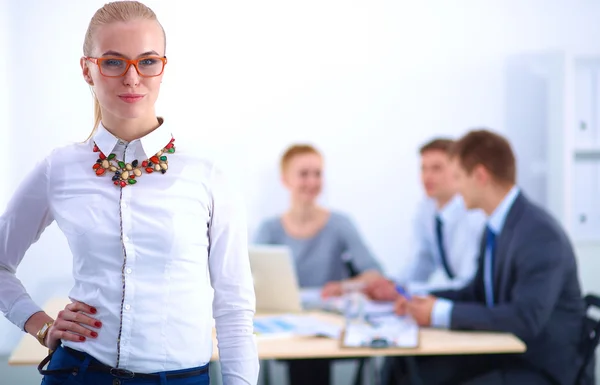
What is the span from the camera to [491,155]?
2.90 metres

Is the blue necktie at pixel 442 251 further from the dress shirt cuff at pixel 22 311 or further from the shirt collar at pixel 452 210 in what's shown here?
the dress shirt cuff at pixel 22 311

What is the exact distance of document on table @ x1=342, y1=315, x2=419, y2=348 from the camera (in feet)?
8.16

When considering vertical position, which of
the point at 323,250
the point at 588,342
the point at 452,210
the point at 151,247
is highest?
the point at 151,247

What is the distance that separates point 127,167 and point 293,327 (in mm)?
1548

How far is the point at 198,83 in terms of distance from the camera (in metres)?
2.57

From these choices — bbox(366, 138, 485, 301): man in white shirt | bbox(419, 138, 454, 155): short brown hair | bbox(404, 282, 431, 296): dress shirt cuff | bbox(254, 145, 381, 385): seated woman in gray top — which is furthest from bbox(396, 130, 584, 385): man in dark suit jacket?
bbox(419, 138, 454, 155): short brown hair

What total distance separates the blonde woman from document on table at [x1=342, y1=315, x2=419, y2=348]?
117 cm

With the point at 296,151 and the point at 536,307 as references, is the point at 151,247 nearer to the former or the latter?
the point at 536,307

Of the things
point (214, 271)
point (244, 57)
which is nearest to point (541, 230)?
point (214, 271)

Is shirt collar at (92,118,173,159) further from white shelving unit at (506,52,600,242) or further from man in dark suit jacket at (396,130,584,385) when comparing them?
white shelving unit at (506,52,600,242)

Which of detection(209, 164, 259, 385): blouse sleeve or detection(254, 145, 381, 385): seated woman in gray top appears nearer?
detection(209, 164, 259, 385): blouse sleeve

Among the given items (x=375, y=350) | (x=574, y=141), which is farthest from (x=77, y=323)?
(x=574, y=141)

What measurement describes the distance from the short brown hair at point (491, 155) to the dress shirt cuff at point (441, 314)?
54cm

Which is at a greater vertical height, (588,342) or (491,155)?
(491,155)
